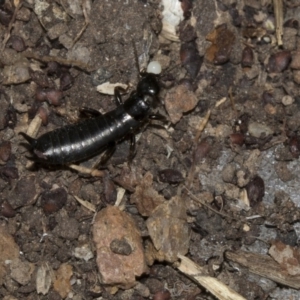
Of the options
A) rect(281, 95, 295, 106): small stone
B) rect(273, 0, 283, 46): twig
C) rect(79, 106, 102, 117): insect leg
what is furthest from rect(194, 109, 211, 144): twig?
rect(273, 0, 283, 46): twig

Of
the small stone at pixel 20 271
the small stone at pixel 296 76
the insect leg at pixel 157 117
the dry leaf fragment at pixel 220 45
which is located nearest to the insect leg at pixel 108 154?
the insect leg at pixel 157 117

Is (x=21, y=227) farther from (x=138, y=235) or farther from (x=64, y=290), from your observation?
(x=138, y=235)

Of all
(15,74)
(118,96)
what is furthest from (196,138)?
(15,74)

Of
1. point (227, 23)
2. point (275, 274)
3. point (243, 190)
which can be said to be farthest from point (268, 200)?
point (227, 23)

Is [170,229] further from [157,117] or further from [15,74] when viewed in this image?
[15,74]

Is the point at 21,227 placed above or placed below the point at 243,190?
below

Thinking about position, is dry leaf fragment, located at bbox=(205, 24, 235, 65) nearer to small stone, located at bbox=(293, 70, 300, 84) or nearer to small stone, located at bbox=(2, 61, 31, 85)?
small stone, located at bbox=(293, 70, 300, 84)

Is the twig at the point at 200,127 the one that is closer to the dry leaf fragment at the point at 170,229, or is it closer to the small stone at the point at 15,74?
the dry leaf fragment at the point at 170,229
